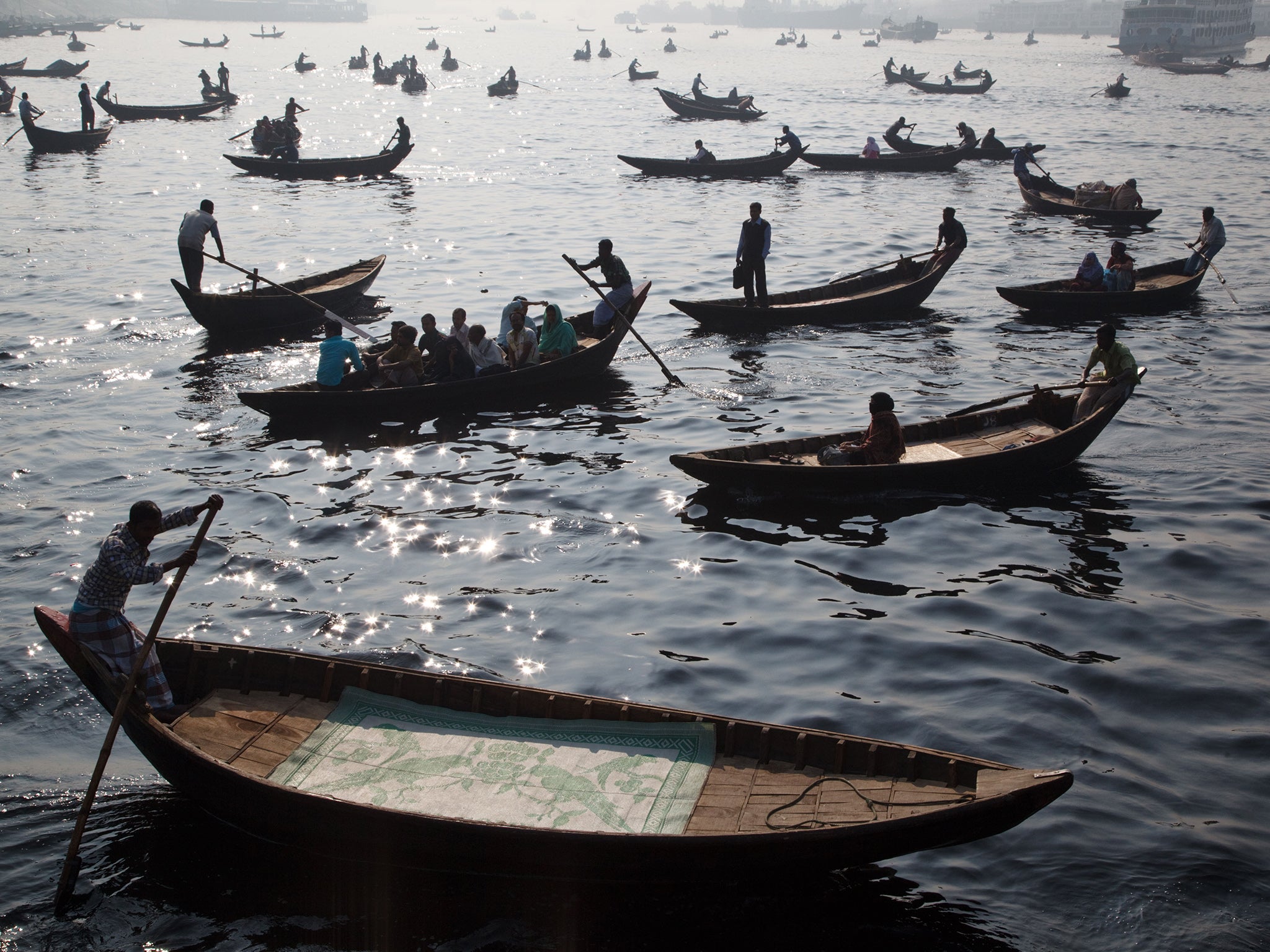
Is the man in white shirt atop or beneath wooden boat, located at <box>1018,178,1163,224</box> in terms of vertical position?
beneath

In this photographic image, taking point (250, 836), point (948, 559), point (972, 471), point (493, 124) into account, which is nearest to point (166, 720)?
point (250, 836)

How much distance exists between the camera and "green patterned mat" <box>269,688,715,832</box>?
22.5 ft

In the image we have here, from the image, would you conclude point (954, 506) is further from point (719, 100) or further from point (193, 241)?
point (719, 100)

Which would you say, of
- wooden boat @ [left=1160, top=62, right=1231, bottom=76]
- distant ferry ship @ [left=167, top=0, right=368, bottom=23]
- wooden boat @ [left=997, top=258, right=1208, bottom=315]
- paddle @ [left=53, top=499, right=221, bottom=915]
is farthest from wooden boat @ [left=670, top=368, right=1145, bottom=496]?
distant ferry ship @ [left=167, top=0, right=368, bottom=23]

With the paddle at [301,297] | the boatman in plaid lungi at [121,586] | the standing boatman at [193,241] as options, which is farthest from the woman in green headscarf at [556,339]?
the boatman in plaid lungi at [121,586]

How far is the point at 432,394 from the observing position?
14969mm

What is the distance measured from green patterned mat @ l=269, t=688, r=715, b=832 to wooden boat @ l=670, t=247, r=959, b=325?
40.6ft

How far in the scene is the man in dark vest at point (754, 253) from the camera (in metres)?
18.8

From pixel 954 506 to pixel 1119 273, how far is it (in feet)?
32.8

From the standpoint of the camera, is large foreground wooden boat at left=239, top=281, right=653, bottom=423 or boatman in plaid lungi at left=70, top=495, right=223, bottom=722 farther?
large foreground wooden boat at left=239, top=281, right=653, bottom=423

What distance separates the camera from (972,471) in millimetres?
12328

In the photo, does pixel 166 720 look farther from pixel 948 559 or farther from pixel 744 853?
pixel 948 559

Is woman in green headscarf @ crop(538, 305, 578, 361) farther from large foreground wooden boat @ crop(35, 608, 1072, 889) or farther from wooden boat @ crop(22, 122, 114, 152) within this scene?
wooden boat @ crop(22, 122, 114, 152)

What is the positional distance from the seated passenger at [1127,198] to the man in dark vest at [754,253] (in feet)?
44.0
